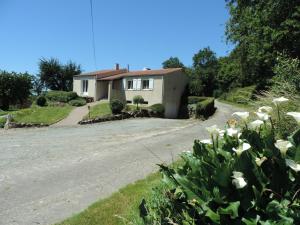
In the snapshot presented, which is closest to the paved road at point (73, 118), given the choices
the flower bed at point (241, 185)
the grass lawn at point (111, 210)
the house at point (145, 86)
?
the house at point (145, 86)

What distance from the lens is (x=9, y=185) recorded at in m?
9.16

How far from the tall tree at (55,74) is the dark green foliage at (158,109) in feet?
97.8

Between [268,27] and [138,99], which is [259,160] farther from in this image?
[138,99]

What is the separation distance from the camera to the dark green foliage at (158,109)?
3406 cm

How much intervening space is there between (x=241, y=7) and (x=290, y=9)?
3564 mm

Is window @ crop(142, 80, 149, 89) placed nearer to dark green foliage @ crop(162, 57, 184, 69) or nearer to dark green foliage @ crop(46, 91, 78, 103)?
dark green foliage @ crop(46, 91, 78, 103)

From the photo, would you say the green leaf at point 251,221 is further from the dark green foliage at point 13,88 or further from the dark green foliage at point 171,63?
the dark green foliage at point 171,63

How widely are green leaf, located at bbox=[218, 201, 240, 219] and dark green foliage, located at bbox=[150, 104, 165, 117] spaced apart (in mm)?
31144

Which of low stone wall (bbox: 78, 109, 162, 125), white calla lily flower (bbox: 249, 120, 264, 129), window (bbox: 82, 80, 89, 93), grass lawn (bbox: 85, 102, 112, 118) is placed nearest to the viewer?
white calla lily flower (bbox: 249, 120, 264, 129)

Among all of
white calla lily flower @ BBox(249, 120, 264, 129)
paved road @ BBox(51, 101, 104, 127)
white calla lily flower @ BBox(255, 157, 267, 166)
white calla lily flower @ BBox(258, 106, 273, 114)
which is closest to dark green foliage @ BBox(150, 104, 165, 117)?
paved road @ BBox(51, 101, 104, 127)

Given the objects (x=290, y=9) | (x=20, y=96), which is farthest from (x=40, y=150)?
(x=20, y=96)

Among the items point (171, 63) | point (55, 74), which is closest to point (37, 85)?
point (55, 74)

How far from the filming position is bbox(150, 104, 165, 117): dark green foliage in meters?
34.1

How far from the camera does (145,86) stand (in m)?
39.8
